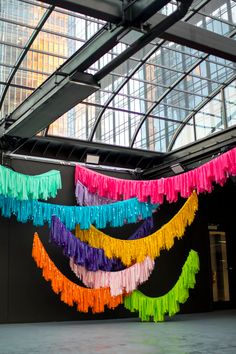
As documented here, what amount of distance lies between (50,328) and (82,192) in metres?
2.93

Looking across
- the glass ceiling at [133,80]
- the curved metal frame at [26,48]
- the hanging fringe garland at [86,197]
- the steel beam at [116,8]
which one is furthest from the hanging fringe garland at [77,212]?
the steel beam at [116,8]

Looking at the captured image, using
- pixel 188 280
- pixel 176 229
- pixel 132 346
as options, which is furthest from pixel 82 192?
pixel 132 346

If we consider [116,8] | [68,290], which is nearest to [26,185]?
[68,290]

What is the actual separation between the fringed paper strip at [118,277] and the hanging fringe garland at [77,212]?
790mm

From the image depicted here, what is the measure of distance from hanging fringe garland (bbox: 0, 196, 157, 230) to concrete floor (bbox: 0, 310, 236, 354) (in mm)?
1879

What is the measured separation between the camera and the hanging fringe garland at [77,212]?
8148 millimetres

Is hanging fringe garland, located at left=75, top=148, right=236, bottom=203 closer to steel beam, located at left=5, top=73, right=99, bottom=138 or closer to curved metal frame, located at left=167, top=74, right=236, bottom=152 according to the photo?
steel beam, located at left=5, top=73, right=99, bottom=138

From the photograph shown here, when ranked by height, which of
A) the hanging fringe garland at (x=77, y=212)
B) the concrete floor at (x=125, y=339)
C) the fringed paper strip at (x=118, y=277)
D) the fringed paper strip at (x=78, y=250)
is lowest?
the concrete floor at (x=125, y=339)

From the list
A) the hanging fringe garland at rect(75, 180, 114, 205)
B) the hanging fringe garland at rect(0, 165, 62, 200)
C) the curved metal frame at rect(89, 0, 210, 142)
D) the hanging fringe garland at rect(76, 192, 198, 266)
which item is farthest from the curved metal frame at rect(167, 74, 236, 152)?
the hanging fringe garland at rect(0, 165, 62, 200)

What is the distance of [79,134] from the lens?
10.3 metres

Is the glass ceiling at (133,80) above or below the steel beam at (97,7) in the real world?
above

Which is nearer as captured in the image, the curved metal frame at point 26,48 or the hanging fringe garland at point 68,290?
the curved metal frame at point 26,48

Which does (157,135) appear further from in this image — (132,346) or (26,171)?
(132,346)

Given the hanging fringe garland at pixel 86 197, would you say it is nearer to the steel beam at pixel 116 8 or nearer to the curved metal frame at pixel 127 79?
the curved metal frame at pixel 127 79
